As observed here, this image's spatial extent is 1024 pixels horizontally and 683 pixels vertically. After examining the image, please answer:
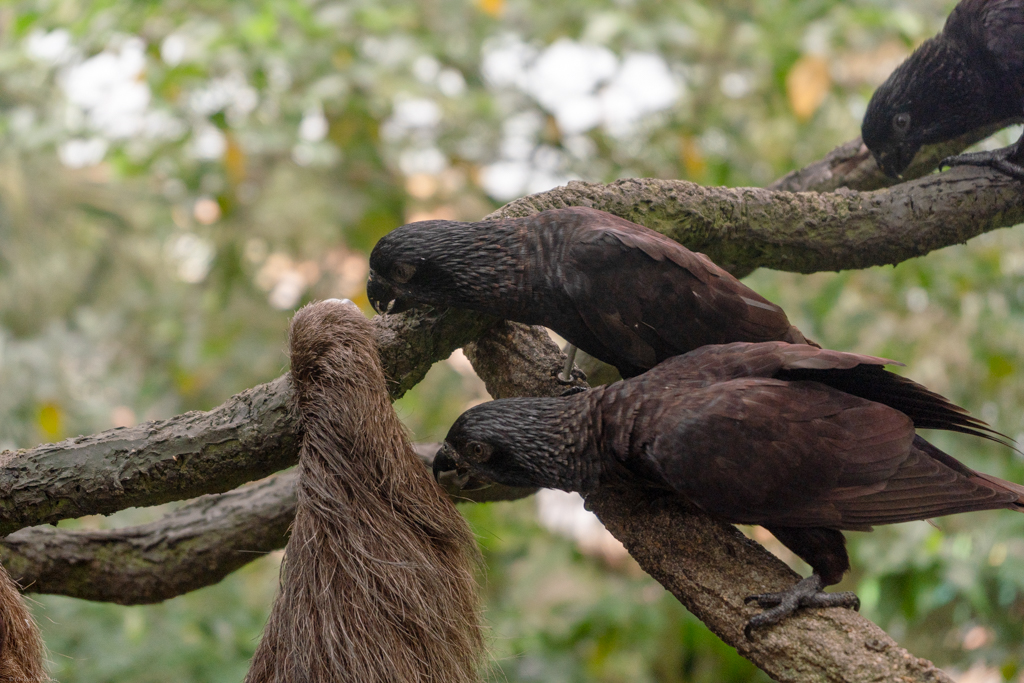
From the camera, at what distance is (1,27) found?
567cm

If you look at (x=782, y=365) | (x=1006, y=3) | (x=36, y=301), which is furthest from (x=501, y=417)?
(x=36, y=301)

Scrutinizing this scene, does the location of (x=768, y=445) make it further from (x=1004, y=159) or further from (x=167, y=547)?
(x=167, y=547)

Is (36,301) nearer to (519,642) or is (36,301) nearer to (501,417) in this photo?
(519,642)

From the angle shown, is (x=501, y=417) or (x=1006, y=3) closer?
(x=501, y=417)

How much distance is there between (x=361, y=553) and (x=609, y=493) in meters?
0.60

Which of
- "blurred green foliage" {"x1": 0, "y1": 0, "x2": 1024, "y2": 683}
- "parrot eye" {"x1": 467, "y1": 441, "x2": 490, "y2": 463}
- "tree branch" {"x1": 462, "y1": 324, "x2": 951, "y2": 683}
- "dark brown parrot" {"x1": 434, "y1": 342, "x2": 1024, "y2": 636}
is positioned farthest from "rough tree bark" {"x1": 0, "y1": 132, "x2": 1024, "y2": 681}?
"blurred green foliage" {"x1": 0, "y1": 0, "x2": 1024, "y2": 683}

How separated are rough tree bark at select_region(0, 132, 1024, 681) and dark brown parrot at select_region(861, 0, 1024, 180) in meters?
0.21

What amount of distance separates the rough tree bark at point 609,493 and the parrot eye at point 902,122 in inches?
8.9

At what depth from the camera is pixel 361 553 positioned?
5.58ft

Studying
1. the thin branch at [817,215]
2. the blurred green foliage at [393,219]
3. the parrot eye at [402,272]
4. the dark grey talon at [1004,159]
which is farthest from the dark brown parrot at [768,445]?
the blurred green foliage at [393,219]

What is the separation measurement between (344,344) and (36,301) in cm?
373

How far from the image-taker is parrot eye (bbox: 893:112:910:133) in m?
2.55

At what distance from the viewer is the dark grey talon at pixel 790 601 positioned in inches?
62.8

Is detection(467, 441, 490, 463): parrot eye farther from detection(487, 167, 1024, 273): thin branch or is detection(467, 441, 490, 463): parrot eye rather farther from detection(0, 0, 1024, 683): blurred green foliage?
detection(0, 0, 1024, 683): blurred green foliage
